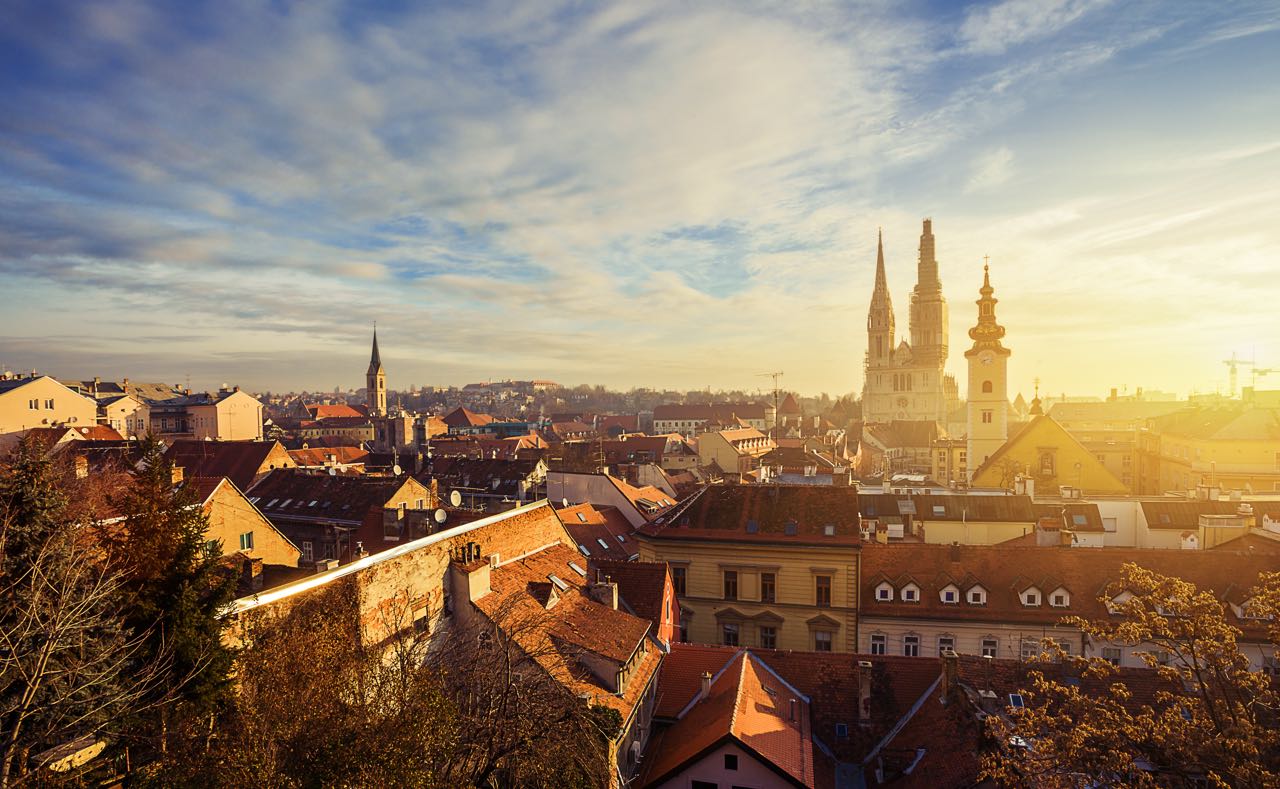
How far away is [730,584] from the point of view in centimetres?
3200

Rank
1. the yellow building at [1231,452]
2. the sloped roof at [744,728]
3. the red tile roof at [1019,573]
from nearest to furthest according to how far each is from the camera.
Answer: the sloped roof at [744,728], the red tile roof at [1019,573], the yellow building at [1231,452]

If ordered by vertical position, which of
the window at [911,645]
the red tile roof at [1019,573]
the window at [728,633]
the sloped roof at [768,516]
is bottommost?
the window at [728,633]

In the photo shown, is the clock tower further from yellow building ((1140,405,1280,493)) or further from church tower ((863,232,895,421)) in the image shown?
church tower ((863,232,895,421))

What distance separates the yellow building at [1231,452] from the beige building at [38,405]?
92.6 m

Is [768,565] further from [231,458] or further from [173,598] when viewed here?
[231,458]

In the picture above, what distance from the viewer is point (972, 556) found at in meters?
29.4

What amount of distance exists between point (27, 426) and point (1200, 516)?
8266cm

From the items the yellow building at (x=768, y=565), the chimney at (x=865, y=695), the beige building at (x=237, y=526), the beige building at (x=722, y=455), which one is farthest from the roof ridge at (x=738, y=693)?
the beige building at (x=722, y=455)

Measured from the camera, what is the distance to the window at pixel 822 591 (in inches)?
1198

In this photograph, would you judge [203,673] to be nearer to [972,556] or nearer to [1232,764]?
[1232,764]

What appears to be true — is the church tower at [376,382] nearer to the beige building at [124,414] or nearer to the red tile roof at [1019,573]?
the beige building at [124,414]

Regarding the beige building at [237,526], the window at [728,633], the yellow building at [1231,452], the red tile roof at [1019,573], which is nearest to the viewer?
the beige building at [237,526]

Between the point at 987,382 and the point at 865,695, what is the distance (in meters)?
44.7

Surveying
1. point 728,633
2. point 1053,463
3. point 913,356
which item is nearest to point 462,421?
point 913,356
